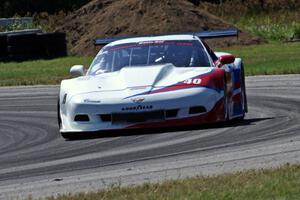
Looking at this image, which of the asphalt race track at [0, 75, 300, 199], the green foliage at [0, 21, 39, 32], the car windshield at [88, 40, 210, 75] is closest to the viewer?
the asphalt race track at [0, 75, 300, 199]

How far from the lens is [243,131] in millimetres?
11883

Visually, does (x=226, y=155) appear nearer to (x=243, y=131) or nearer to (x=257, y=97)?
(x=243, y=131)

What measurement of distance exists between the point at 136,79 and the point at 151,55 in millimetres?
1053

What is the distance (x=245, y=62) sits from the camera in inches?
1141

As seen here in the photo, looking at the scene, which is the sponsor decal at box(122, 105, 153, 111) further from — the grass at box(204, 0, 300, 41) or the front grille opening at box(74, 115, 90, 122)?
the grass at box(204, 0, 300, 41)

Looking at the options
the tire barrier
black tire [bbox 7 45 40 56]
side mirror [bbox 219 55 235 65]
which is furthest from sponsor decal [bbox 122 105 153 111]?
black tire [bbox 7 45 40 56]

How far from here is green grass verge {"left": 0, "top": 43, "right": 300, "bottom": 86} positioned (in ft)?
83.9

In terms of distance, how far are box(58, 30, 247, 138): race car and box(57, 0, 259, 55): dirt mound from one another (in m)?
23.0

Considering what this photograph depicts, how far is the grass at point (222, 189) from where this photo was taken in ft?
25.4

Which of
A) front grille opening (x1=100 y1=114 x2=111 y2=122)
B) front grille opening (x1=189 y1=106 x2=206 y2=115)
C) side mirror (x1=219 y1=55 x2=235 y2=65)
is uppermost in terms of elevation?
side mirror (x1=219 y1=55 x2=235 y2=65)

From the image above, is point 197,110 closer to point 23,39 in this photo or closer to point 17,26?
point 23,39

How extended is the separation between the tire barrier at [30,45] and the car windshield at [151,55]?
711 inches

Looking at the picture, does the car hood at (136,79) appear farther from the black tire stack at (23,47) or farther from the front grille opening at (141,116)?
the black tire stack at (23,47)

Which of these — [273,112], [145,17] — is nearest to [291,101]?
[273,112]
